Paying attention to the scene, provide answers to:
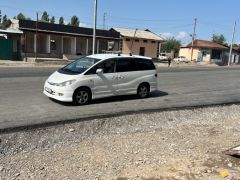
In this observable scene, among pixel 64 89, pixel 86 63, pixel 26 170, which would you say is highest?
pixel 86 63

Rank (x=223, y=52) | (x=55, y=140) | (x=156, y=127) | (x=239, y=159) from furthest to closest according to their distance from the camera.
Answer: (x=223, y=52) < (x=156, y=127) < (x=55, y=140) < (x=239, y=159)

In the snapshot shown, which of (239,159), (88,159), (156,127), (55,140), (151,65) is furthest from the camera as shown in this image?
(151,65)

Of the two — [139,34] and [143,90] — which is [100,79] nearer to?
[143,90]

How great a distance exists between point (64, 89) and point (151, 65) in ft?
14.0

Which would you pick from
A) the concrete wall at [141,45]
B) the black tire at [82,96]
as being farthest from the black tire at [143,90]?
the concrete wall at [141,45]

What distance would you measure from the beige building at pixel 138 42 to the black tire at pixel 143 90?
4092cm

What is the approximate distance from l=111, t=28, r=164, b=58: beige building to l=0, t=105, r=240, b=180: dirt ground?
45221 mm

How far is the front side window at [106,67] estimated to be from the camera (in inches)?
457

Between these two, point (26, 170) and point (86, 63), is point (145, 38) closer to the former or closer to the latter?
point (86, 63)

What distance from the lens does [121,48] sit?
54.6 meters

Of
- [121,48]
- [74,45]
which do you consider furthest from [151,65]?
[121,48]

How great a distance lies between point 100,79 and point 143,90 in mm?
2406

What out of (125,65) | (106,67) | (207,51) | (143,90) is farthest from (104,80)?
(207,51)

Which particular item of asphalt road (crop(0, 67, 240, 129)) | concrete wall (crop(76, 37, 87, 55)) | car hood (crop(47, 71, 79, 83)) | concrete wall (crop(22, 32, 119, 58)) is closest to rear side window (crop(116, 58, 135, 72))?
asphalt road (crop(0, 67, 240, 129))
